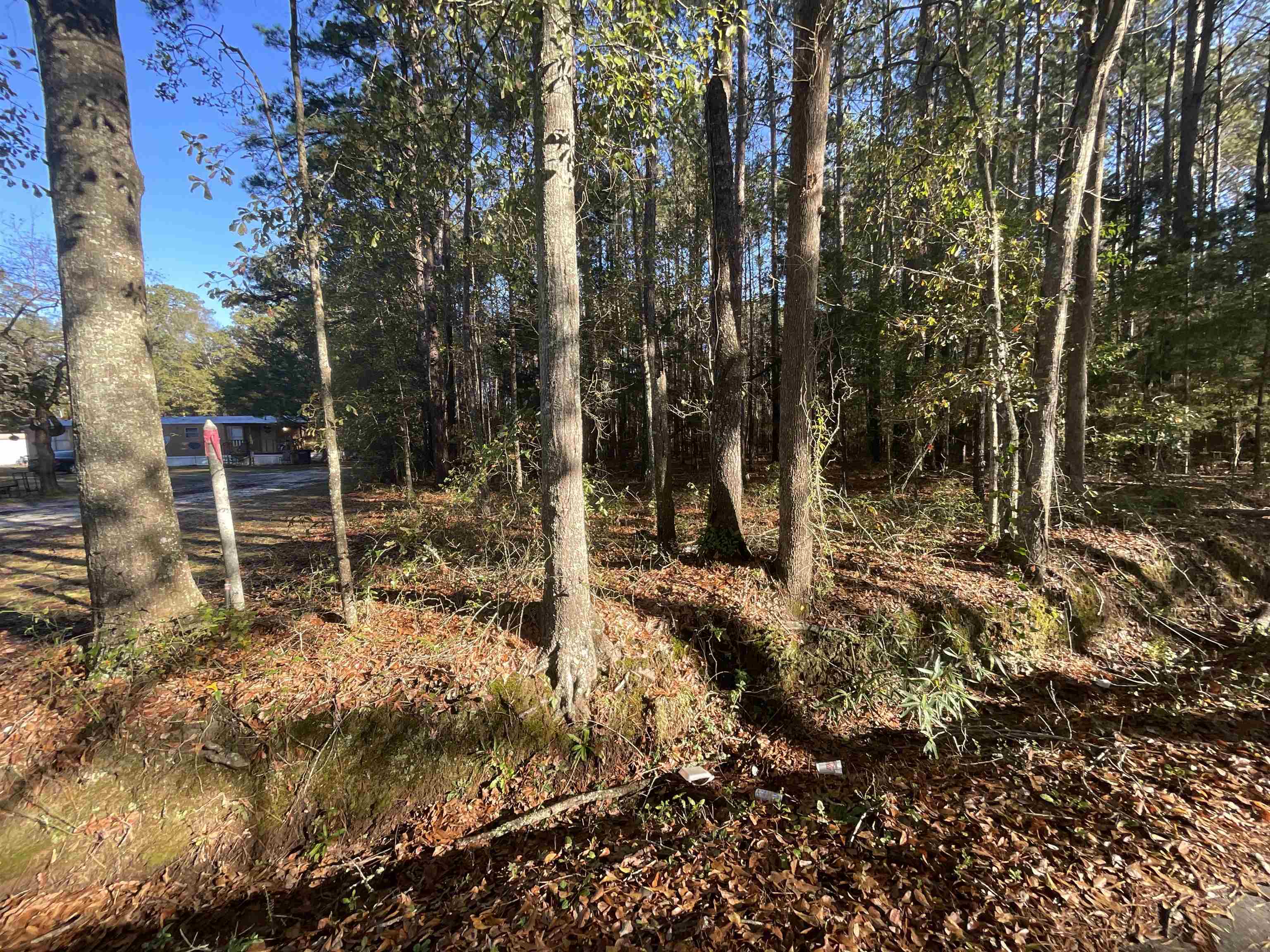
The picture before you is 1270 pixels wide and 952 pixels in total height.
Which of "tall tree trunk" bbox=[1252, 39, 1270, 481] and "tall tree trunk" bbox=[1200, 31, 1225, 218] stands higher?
"tall tree trunk" bbox=[1200, 31, 1225, 218]

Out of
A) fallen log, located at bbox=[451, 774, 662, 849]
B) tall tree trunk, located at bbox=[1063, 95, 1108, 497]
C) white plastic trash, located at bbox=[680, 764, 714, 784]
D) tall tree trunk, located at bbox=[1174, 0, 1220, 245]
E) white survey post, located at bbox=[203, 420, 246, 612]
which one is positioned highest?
tall tree trunk, located at bbox=[1174, 0, 1220, 245]

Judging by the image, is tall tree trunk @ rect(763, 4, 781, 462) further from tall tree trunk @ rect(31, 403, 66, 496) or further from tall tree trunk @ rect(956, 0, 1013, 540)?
tall tree trunk @ rect(31, 403, 66, 496)

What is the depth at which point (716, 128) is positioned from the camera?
21.6ft

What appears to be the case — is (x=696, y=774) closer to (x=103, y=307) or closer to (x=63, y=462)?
(x=103, y=307)

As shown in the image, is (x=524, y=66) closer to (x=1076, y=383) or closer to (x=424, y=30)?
(x=424, y=30)

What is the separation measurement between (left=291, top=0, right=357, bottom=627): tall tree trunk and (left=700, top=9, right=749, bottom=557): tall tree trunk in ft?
13.9

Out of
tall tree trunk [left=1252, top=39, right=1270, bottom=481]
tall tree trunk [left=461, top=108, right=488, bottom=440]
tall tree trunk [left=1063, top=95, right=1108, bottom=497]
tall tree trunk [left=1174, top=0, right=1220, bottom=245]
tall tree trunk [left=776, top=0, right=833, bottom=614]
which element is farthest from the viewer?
tall tree trunk [left=1174, top=0, right=1220, bottom=245]

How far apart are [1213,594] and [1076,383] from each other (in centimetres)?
366

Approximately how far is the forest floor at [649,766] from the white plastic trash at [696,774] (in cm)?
9

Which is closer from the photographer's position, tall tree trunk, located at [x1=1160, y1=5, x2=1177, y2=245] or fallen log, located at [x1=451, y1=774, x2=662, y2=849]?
fallen log, located at [x1=451, y1=774, x2=662, y2=849]

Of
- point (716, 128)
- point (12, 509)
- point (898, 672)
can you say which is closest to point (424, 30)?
point (716, 128)

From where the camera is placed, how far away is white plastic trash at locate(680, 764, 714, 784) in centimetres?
415

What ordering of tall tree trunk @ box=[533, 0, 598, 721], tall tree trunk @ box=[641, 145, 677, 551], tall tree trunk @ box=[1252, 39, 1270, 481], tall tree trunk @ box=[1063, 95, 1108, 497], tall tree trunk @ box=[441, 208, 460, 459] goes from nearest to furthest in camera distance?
tall tree trunk @ box=[533, 0, 598, 721]
tall tree trunk @ box=[641, 145, 677, 551]
tall tree trunk @ box=[1063, 95, 1108, 497]
tall tree trunk @ box=[1252, 39, 1270, 481]
tall tree trunk @ box=[441, 208, 460, 459]

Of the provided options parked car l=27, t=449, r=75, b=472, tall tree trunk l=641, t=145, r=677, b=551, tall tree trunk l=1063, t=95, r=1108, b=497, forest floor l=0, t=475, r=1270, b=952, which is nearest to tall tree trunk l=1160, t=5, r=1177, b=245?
tall tree trunk l=1063, t=95, r=1108, b=497
